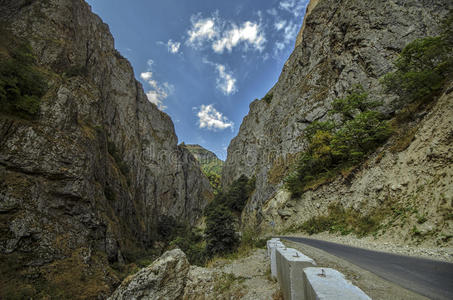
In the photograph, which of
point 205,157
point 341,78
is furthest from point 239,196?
point 205,157

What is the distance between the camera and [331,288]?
5.44ft

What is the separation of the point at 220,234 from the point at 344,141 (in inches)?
502

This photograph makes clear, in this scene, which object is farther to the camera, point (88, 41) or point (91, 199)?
point (88, 41)

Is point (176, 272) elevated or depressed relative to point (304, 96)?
depressed

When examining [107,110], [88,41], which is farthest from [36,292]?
[88,41]

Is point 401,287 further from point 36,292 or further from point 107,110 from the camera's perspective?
point 107,110

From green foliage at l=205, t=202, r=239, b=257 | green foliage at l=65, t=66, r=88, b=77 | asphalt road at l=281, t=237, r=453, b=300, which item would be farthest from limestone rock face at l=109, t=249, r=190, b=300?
green foliage at l=65, t=66, r=88, b=77

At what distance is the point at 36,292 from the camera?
7.93m

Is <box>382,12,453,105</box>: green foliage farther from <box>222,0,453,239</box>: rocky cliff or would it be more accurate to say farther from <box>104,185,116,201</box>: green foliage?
<box>104,185,116,201</box>: green foliage

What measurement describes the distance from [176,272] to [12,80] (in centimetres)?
1622

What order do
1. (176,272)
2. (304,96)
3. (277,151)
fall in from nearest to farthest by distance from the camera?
(176,272), (304,96), (277,151)

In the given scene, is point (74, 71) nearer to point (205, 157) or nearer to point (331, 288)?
point (331, 288)

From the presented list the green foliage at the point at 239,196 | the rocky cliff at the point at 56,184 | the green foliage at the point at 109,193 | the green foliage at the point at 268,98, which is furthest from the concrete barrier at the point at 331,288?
the green foliage at the point at 268,98

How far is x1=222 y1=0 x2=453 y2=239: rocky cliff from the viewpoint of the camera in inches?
464
